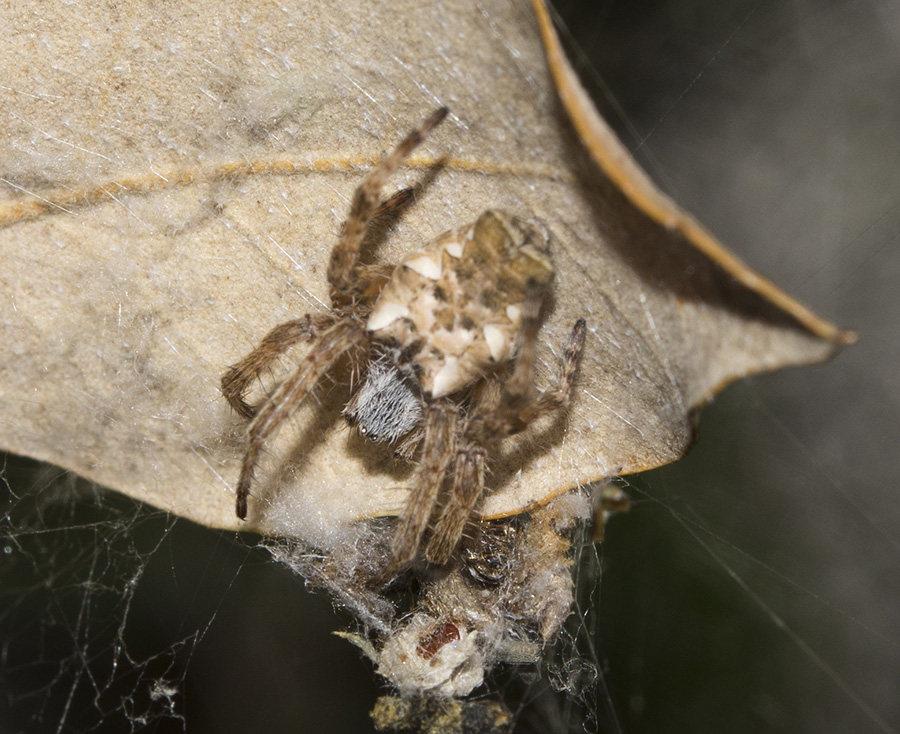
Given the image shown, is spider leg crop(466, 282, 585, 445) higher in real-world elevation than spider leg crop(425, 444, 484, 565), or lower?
higher

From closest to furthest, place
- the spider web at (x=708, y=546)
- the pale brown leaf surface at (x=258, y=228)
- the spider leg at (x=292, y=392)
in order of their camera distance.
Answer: the pale brown leaf surface at (x=258, y=228) < the spider leg at (x=292, y=392) < the spider web at (x=708, y=546)

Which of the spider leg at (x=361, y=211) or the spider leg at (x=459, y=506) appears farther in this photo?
the spider leg at (x=459, y=506)

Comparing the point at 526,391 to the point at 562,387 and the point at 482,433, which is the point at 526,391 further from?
the point at 482,433

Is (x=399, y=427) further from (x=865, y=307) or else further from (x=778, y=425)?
(x=865, y=307)

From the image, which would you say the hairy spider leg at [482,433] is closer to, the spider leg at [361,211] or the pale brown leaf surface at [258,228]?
the pale brown leaf surface at [258,228]

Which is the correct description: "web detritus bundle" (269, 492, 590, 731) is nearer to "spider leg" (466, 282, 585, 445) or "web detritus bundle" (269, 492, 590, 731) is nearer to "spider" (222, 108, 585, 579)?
"spider" (222, 108, 585, 579)

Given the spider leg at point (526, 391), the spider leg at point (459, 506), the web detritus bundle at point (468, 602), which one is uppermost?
the spider leg at point (526, 391)

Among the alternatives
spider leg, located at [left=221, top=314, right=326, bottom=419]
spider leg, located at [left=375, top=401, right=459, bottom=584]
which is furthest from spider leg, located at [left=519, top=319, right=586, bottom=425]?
spider leg, located at [left=221, top=314, right=326, bottom=419]

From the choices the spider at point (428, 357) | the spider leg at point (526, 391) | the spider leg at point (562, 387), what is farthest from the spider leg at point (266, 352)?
the spider leg at point (562, 387)

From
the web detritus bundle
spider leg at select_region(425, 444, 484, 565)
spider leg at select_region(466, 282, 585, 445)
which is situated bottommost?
the web detritus bundle
